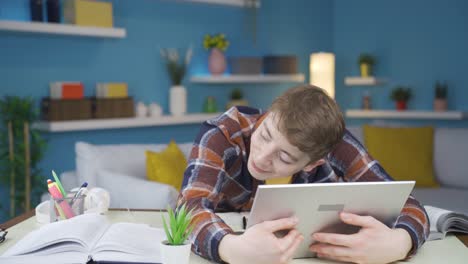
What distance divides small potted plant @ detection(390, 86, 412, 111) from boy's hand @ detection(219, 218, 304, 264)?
4549mm

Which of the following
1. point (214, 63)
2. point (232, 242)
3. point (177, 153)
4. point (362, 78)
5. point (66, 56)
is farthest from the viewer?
point (362, 78)

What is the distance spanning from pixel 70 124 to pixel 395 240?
2976 millimetres

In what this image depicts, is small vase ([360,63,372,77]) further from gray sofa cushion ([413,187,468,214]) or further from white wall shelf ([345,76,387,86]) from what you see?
gray sofa cushion ([413,187,468,214])

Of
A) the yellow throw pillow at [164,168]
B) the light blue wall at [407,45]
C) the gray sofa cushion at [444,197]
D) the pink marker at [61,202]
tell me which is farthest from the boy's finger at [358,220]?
the light blue wall at [407,45]

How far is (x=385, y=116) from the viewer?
550cm

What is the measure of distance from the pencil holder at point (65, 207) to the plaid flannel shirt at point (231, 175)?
0.32 m

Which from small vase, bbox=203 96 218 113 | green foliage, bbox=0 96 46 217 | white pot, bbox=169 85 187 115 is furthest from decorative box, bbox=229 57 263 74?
green foliage, bbox=0 96 46 217

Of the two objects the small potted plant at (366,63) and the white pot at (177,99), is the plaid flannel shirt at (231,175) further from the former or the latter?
the small potted plant at (366,63)

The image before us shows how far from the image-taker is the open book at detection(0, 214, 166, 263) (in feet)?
3.80

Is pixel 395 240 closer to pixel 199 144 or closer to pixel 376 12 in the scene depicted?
pixel 199 144

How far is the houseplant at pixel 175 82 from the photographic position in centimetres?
454

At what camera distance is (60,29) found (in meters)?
3.75

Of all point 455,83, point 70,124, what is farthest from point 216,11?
point 455,83

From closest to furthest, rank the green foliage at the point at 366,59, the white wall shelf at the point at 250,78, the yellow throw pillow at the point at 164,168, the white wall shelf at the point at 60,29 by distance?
the yellow throw pillow at the point at 164,168, the white wall shelf at the point at 60,29, the white wall shelf at the point at 250,78, the green foliage at the point at 366,59
